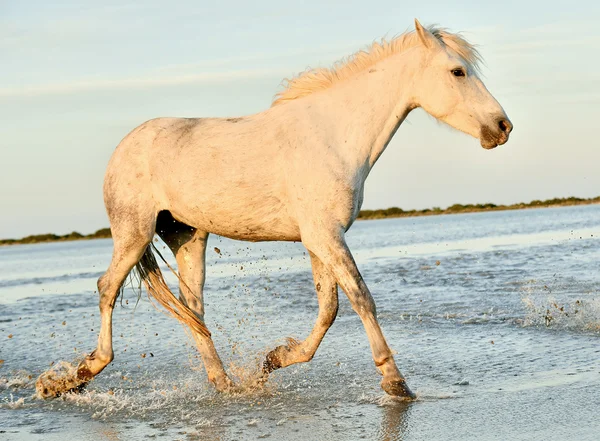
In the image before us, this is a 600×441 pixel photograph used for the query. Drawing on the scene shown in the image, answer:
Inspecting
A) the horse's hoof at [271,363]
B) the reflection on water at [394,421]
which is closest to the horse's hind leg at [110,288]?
the horse's hoof at [271,363]

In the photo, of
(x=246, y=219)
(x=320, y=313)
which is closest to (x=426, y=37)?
(x=246, y=219)

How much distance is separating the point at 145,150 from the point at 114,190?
0.42 meters

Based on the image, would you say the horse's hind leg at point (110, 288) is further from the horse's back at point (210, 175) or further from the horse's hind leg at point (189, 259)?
the horse's hind leg at point (189, 259)

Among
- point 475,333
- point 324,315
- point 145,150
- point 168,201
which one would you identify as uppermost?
point 145,150

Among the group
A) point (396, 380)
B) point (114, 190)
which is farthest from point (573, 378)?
point (114, 190)

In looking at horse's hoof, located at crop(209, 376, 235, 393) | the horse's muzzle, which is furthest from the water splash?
horse's hoof, located at crop(209, 376, 235, 393)

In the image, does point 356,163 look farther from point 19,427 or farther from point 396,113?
point 19,427

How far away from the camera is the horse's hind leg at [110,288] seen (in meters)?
6.23

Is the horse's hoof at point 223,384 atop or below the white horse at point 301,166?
below

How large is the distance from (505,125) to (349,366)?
241cm

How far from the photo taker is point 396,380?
5.20m

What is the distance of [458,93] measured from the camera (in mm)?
5520

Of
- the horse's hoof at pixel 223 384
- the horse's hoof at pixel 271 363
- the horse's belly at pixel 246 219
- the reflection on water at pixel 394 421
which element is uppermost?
the horse's belly at pixel 246 219

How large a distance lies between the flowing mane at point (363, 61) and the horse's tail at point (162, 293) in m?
1.75
